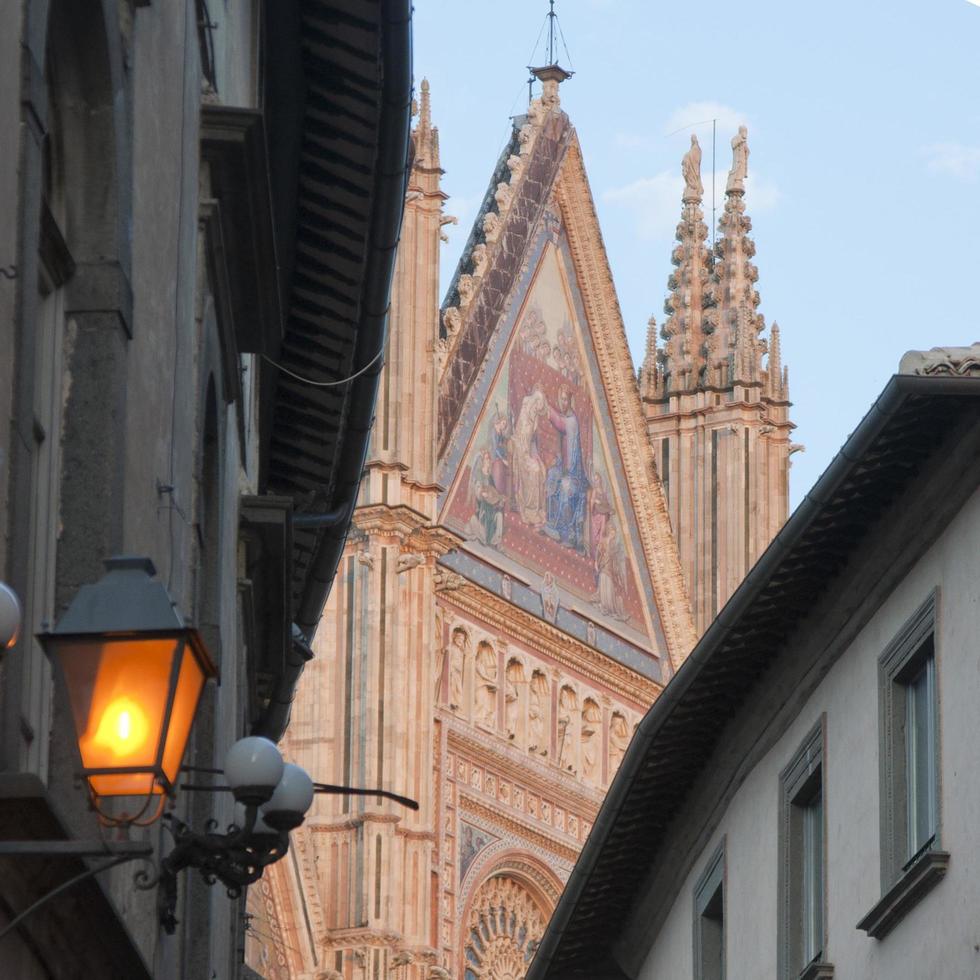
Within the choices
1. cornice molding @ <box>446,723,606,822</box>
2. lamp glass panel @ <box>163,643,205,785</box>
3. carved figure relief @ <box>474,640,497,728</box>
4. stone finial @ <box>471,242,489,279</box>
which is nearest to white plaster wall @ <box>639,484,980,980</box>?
lamp glass panel @ <box>163,643,205,785</box>

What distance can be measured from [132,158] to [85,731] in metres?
2.61

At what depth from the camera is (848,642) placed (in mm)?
13125

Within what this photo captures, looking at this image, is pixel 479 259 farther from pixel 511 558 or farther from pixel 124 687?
pixel 124 687

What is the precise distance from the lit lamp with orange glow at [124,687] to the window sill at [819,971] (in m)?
7.87

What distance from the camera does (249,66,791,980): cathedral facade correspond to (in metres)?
39.1

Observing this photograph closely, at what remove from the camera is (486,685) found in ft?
140

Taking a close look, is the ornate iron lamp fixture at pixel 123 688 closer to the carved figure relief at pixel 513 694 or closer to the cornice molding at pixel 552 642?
the cornice molding at pixel 552 642

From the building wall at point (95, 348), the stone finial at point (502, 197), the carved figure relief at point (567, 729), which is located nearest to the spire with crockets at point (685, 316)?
the stone finial at point (502, 197)

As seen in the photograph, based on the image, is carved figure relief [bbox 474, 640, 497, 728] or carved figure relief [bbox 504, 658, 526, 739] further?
carved figure relief [bbox 504, 658, 526, 739]

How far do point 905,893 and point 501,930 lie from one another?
3157 centimetres

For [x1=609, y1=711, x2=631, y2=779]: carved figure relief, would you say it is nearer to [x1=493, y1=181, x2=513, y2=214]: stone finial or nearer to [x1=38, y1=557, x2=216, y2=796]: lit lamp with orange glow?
[x1=493, y1=181, x2=513, y2=214]: stone finial

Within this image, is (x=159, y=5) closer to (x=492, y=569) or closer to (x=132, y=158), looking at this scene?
(x=132, y=158)

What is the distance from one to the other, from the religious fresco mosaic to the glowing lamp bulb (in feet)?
120

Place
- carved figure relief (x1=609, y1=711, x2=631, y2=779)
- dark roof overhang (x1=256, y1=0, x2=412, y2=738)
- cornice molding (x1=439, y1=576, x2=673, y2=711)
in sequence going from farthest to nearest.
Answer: carved figure relief (x1=609, y1=711, x2=631, y2=779), cornice molding (x1=439, y1=576, x2=673, y2=711), dark roof overhang (x1=256, y1=0, x2=412, y2=738)
